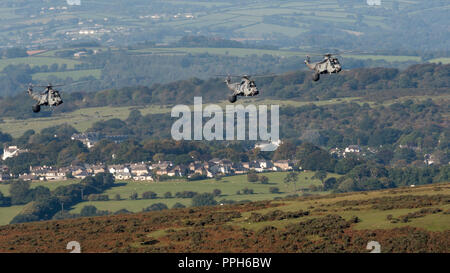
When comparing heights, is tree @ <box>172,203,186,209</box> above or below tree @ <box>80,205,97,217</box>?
above

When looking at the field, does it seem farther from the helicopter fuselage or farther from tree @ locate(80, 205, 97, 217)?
tree @ locate(80, 205, 97, 217)

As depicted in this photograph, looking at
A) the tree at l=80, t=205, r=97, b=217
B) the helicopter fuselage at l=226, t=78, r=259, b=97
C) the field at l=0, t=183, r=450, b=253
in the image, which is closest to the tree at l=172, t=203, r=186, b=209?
the tree at l=80, t=205, r=97, b=217

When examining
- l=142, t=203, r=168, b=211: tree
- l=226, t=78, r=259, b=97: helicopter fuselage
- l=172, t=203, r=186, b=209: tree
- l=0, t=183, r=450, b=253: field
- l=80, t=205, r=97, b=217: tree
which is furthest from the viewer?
l=172, t=203, r=186, b=209: tree

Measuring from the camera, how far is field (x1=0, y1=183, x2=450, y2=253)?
78188 mm

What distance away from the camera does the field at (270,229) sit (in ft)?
257

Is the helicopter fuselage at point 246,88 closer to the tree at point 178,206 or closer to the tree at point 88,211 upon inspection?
the tree at point 178,206

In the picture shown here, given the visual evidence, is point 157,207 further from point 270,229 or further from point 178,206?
point 270,229

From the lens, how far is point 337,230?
82.2 m

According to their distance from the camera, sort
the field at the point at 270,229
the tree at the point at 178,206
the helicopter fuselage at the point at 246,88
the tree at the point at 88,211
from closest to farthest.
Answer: the field at the point at 270,229 → the helicopter fuselage at the point at 246,88 → the tree at the point at 88,211 → the tree at the point at 178,206

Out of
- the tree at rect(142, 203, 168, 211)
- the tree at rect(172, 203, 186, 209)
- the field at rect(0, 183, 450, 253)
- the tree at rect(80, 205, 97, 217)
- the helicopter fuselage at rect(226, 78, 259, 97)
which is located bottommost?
the tree at rect(80, 205, 97, 217)

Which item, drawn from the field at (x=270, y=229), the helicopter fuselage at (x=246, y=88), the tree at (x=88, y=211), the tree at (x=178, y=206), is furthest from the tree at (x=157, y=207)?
the helicopter fuselage at (x=246, y=88)
